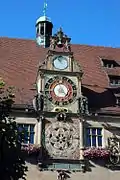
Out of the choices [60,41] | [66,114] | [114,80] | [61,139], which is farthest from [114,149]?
[60,41]

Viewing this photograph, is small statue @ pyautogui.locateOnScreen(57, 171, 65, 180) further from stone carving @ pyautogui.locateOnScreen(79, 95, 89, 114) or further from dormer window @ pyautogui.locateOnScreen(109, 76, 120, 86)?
dormer window @ pyautogui.locateOnScreen(109, 76, 120, 86)

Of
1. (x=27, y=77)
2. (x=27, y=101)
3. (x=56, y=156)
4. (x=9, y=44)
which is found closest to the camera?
(x=56, y=156)

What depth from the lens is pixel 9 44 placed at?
97.7 ft

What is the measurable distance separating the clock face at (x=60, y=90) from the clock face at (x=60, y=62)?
699 millimetres

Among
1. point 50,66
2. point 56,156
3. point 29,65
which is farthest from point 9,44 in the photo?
point 56,156

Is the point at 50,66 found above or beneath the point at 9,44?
beneath

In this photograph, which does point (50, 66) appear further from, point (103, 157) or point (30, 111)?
point (103, 157)

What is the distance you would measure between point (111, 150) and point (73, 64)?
209 inches

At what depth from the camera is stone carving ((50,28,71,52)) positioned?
25.4 meters

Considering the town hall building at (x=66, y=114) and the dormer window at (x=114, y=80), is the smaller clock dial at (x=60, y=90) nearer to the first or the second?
the town hall building at (x=66, y=114)

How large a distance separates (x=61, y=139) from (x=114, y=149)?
2.91m

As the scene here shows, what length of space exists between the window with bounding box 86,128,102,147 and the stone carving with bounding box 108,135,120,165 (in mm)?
586

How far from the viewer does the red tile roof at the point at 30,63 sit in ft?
84.1

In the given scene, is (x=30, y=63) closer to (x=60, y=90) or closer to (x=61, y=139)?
(x=60, y=90)
